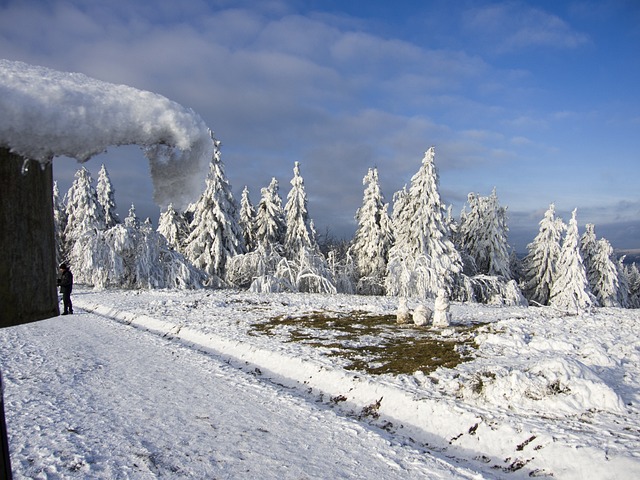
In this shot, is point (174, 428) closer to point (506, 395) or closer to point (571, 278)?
point (506, 395)

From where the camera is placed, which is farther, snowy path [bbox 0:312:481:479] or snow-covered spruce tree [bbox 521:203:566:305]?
snow-covered spruce tree [bbox 521:203:566:305]

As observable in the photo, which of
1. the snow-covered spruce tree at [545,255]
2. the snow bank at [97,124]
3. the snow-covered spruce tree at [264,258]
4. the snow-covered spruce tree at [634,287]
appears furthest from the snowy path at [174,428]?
the snow-covered spruce tree at [634,287]

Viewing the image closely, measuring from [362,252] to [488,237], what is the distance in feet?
33.0

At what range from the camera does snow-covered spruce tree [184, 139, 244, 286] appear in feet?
93.7

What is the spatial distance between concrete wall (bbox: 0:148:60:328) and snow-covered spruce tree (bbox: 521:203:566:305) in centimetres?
3712

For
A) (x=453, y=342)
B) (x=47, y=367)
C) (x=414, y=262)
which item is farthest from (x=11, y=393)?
(x=414, y=262)

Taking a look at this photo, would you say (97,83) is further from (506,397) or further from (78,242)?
(78,242)

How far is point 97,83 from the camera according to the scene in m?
1.53

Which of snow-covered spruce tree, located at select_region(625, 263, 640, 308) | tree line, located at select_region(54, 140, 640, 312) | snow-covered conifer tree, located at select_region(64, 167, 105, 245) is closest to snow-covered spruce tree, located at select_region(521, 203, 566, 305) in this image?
tree line, located at select_region(54, 140, 640, 312)

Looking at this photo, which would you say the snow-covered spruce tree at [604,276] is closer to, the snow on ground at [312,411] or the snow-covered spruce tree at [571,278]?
the snow-covered spruce tree at [571,278]

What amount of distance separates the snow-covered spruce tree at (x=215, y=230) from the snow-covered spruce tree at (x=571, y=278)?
23754mm

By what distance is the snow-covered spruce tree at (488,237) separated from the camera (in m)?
31.6

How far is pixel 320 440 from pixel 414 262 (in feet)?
66.0

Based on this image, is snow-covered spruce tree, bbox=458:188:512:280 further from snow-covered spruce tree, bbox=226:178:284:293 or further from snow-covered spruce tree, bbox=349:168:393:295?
snow-covered spruce tree, bbox=226:178:284:293
